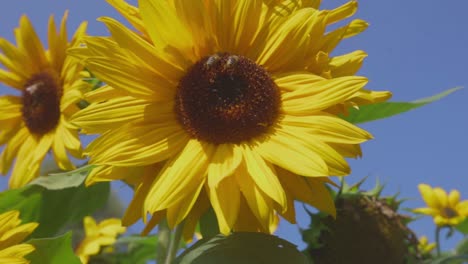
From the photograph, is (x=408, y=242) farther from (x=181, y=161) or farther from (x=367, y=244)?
(x=181, y=161)

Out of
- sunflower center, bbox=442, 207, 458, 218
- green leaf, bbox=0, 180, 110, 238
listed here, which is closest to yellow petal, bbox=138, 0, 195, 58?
green leaf, bbox=0, 180, 110, 238

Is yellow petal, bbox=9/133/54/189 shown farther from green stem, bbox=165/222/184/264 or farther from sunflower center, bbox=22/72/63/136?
green stem, bbox=165/222/184/264

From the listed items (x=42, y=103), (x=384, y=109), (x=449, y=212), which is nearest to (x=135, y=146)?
(x=384, y=109)

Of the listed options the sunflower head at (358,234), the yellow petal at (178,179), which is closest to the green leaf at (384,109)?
the sunflower head at (358,234)

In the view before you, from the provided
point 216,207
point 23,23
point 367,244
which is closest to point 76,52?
point 216,207

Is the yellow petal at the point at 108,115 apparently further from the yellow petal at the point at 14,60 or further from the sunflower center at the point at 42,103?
the yellow petal at the point at 14,60

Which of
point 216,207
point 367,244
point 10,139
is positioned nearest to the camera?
point 216,207
